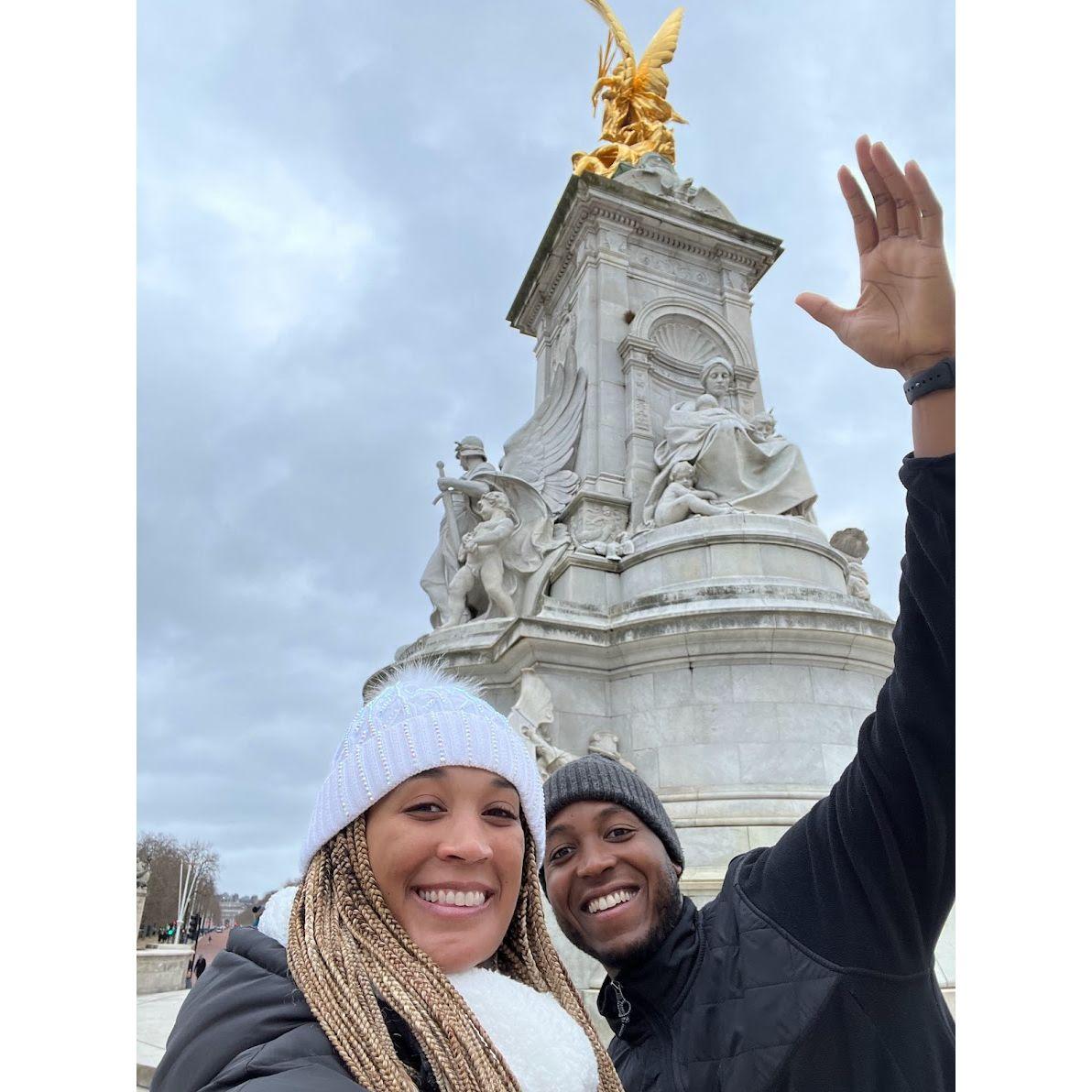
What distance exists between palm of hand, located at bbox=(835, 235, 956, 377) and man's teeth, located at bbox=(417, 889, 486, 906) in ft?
4.29

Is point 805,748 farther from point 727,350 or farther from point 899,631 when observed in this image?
point 727,350

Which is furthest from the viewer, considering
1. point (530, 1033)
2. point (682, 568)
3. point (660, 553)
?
point (660, 553)

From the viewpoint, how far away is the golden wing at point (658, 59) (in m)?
18.8

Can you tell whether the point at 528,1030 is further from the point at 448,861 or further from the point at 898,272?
the point at 898,272

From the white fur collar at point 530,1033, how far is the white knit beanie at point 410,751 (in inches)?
13.8

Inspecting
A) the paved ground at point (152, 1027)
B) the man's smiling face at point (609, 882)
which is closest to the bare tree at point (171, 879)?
the paved ground at point (152, 1027)

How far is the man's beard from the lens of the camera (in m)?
2.15

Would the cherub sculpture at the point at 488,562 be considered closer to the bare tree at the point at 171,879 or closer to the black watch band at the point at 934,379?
the black watch band at the point at 934,379

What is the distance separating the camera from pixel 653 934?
2170 millimetres

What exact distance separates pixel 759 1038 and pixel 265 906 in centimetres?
111

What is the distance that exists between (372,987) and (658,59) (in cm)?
2113

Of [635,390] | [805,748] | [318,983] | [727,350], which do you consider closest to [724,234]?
[727,350]

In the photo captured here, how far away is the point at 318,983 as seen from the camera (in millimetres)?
1293

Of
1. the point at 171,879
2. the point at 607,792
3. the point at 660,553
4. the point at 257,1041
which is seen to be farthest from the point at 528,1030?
the point at 171,879
